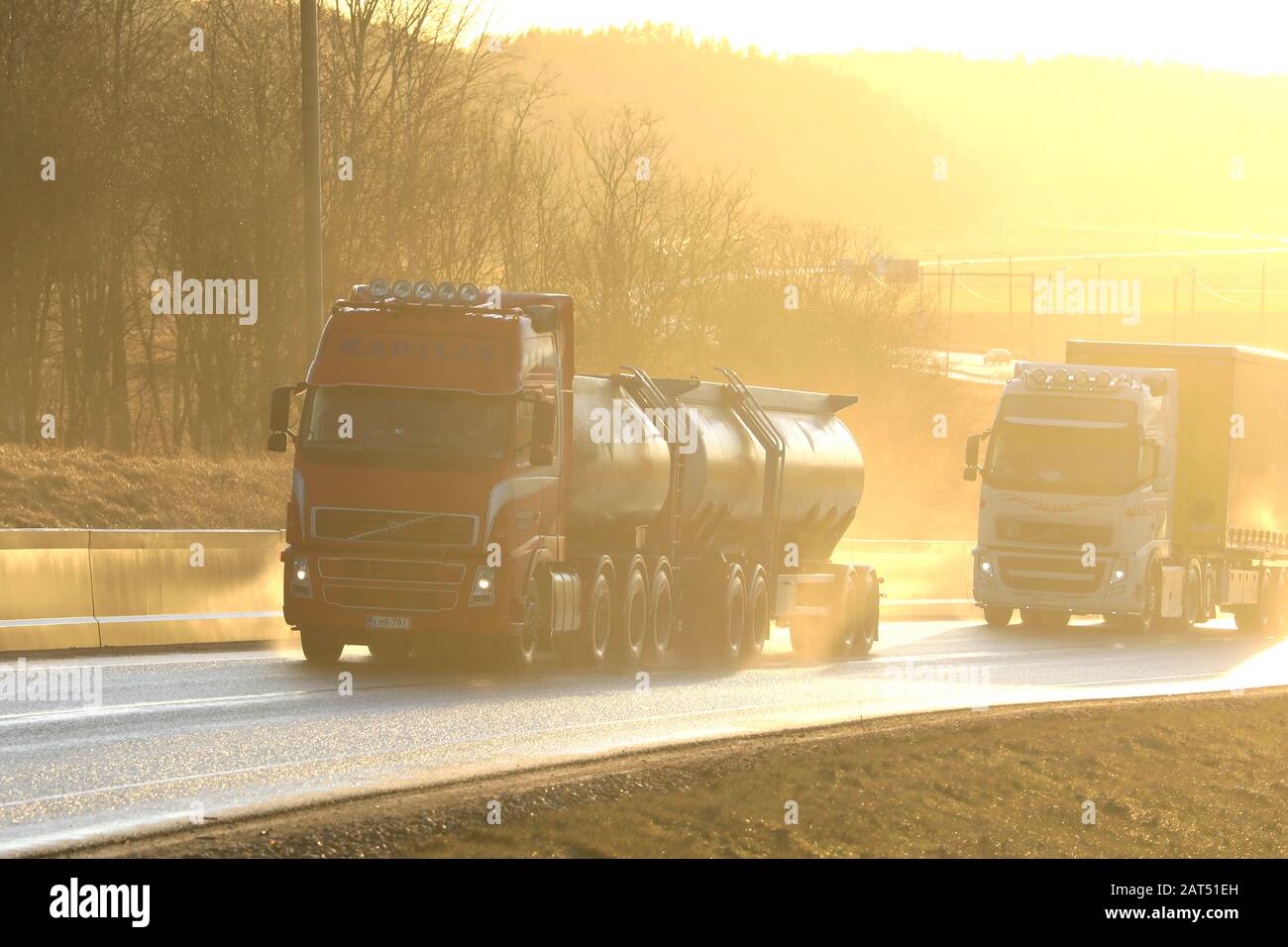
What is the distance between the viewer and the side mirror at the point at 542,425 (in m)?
18.1

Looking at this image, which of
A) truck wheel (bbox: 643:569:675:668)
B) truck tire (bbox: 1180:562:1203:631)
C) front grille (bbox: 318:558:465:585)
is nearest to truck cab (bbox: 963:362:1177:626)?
truck tire (bbox: 1180:562:1203:631)

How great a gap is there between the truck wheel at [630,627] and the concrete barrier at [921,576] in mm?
13911

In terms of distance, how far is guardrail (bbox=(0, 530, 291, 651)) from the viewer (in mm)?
18469

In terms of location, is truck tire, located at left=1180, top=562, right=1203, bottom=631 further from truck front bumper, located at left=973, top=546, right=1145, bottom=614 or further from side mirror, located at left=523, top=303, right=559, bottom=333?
side mirror, located at left=523, top=303, right=559, bottom=333

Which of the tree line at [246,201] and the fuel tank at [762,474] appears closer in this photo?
the fuel tank at [762,474]

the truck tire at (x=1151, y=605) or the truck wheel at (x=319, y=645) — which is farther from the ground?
the truck wheel at (x=319, y=645)

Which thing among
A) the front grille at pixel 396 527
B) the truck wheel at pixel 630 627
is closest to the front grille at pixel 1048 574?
the truck wheel at pixel 630 627

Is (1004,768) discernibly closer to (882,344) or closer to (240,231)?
(240,231)

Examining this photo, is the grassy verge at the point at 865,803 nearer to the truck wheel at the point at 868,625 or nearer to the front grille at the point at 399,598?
the front grille at the point at 399,598

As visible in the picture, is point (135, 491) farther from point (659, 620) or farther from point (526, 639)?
point (526, 639)

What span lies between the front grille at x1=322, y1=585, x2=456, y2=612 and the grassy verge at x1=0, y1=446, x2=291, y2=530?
26.0 ft

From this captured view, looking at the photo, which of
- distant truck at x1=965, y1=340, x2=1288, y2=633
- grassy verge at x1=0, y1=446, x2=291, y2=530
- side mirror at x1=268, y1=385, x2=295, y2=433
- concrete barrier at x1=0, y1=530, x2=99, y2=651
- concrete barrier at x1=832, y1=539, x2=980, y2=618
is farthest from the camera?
concrete barrier at x1=832, y1=539, x2=980, y2=618

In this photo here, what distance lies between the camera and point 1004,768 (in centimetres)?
1340

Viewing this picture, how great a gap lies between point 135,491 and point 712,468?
894cm
